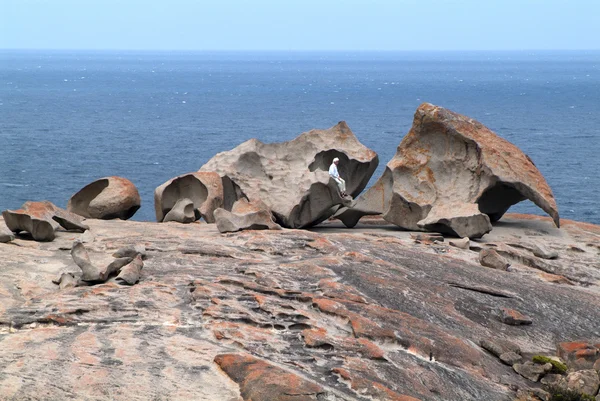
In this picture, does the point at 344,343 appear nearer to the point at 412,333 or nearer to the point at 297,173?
the point at 412,333

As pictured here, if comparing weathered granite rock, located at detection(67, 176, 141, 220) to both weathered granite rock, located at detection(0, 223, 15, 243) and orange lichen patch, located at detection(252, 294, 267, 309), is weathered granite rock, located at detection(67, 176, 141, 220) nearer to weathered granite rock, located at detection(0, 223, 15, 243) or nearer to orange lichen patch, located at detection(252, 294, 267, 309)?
weathered granite rock, located at detection(0, 223, 15, 243)

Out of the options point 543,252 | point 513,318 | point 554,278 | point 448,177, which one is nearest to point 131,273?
point 513,318

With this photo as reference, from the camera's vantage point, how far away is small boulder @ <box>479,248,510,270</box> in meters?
22.6

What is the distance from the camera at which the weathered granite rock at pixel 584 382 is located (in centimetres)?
1623

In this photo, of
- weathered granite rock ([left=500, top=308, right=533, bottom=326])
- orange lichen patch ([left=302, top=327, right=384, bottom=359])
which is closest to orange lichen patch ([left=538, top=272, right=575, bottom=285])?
weathered granite rock ([left=500, top=308, right=533, bottom=326])

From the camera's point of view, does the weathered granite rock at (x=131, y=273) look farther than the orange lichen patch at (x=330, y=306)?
Yes

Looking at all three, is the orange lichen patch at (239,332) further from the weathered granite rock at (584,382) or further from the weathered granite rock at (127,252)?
the weathered granite rock at (584,382)

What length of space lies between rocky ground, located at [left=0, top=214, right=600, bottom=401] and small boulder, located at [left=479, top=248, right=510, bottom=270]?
0.35 m

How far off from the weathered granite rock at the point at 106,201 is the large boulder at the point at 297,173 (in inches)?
119

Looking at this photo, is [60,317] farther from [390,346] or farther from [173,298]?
[390,346]

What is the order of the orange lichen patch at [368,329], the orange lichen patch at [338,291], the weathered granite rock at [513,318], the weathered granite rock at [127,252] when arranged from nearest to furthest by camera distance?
the orange lichen patch at [368,329] → the orange lichen patch at [338,291] → the weathered granite rock at [513,318] → the weathered granite rock at [127,252]

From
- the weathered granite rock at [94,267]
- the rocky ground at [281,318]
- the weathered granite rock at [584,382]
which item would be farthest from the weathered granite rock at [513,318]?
the weathered granite rock at [94,267]

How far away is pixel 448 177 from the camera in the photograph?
30469 mm

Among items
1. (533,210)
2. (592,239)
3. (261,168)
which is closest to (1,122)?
(533,210)
